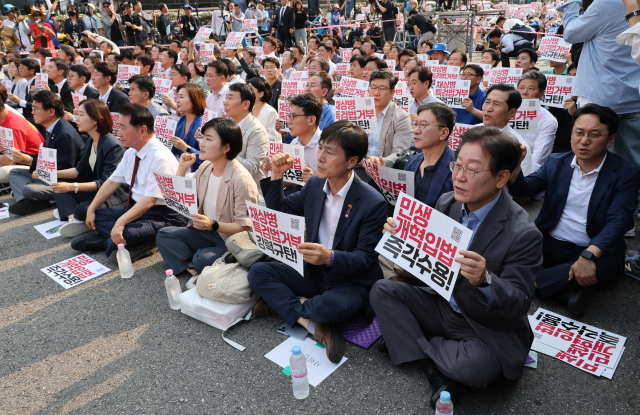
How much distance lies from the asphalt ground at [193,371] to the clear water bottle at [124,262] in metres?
0.23

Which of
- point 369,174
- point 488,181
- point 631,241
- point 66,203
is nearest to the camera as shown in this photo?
point 488,181

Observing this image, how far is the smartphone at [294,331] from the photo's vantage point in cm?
346

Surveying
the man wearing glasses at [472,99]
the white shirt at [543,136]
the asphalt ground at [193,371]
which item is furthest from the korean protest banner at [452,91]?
the asphalt ground at [193,371]

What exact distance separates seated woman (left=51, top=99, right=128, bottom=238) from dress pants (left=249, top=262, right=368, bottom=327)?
259 cm

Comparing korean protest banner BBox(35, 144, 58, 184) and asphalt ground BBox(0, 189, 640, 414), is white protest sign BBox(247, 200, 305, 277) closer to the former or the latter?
asphalt ground BBox(0, 189, 640, 414)

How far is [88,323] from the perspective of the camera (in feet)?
12.6

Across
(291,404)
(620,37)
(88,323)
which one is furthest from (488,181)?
(88,323)

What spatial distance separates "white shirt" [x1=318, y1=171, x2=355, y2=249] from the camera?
3.41 m

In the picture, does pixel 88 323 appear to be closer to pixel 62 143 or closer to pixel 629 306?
pixel 62 143

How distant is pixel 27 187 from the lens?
6348 millimetres

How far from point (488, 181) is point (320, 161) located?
123 cm

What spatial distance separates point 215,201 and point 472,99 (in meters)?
4.60

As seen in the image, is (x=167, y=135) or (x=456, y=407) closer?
(x=456, y=407)

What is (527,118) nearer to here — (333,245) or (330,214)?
(330,214)
